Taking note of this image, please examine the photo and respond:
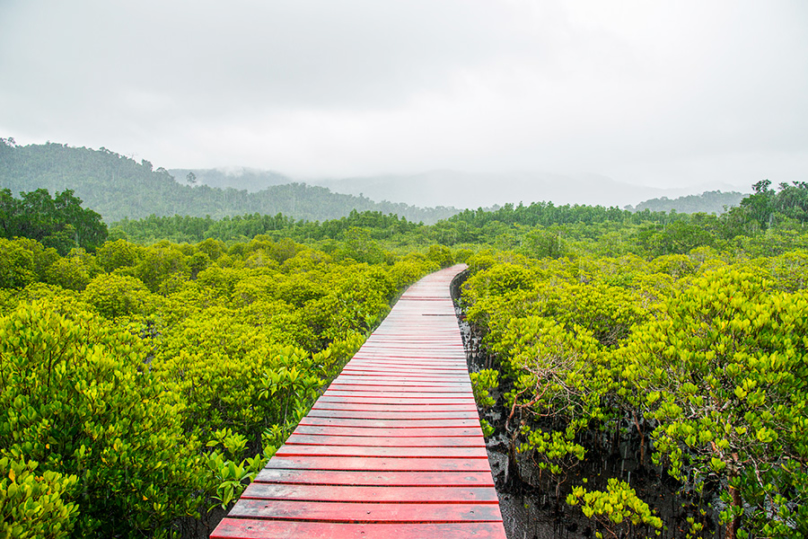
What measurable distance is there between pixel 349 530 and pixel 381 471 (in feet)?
1.67

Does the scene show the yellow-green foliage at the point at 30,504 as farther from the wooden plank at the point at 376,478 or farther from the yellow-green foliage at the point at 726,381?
the yellow-green foliage at the point at 726,381

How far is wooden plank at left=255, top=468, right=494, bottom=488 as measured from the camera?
7.33ft

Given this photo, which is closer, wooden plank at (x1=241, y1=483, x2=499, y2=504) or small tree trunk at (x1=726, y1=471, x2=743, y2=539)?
wooden plank at (x1=241, y1=483, x2=499, y2=504)

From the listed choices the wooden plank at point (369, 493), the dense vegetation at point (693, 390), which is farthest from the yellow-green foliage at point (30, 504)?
the dense vegetation at point (693, 390)

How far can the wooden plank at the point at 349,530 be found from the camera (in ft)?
6.02

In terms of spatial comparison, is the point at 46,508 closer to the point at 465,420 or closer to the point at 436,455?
the point at 436,455

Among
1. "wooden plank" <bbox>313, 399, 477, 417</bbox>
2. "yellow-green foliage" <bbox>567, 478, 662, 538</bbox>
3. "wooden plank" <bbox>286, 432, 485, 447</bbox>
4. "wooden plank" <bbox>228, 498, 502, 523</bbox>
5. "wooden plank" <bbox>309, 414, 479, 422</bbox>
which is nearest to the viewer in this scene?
"wooden plank" <bbox>228, 498, 502, 523</bbox>

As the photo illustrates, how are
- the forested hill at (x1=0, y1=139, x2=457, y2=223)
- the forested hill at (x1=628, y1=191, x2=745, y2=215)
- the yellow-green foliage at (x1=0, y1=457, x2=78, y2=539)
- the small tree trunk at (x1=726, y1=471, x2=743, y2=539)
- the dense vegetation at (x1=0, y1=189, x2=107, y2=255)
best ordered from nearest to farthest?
the yellow-green foliage at (x1=0, y1=457, x2=78, y2=539)
the small tree trunk at (x1=726, y1=471, x2=743, y2=539)
the dense vegetation at (x1=0, y1=189, x2=107, y2=255)
the forested hill at (x1=0, y1=139, x2=457, y2=223)
the forested hill at (x1=628, y1=191, x2=745, y2=215)

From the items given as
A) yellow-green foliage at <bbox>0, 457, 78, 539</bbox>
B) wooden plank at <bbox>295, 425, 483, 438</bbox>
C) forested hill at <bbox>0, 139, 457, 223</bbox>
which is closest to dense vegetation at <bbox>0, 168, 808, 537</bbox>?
yellow-green foliage at <bbox>0, 457, 78, 539</bbox>

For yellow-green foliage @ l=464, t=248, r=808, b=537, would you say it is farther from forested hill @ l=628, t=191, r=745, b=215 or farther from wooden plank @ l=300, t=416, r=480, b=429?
forested hill @ l=628, t=191, r=745, b=215

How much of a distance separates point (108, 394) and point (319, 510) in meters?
1.49

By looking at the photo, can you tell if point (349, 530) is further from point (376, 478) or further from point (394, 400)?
point (394, 400)

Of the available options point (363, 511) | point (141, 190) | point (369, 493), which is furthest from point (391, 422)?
point (141, 190)

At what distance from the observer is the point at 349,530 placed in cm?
188
